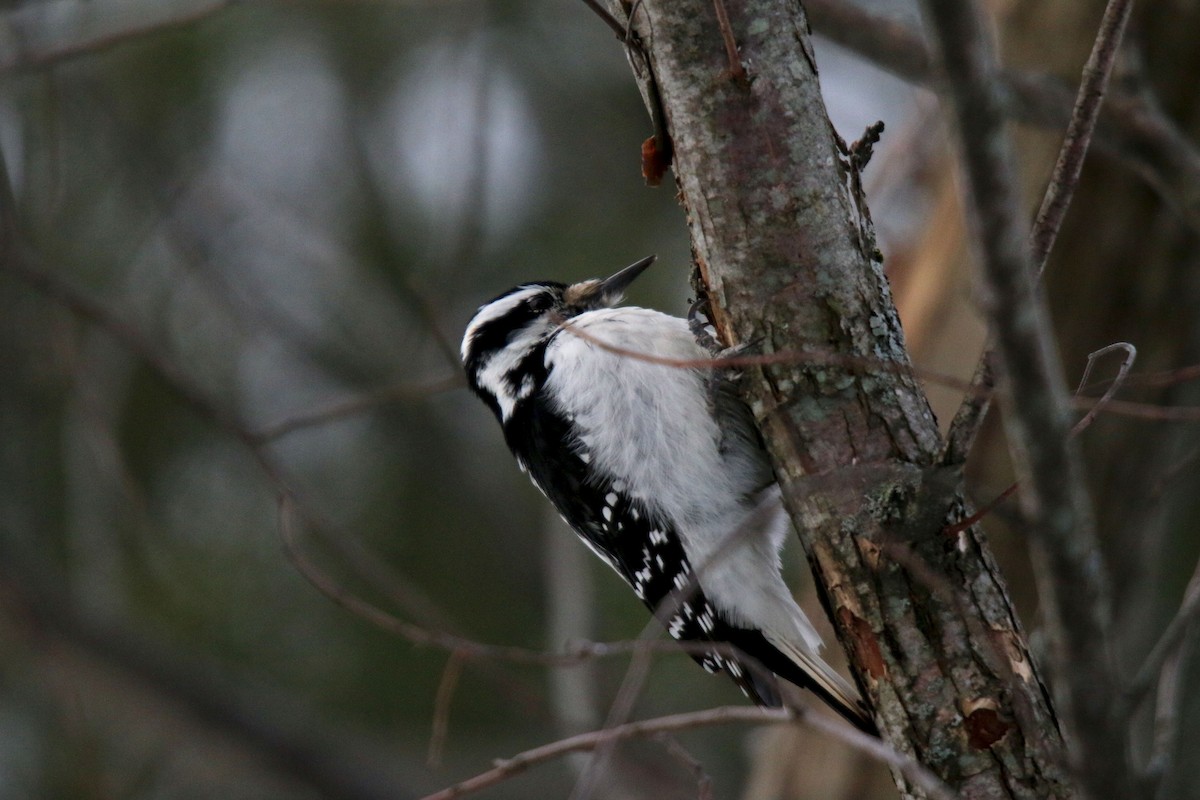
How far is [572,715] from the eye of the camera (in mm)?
5465

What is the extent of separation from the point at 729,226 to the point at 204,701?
4.82 meters

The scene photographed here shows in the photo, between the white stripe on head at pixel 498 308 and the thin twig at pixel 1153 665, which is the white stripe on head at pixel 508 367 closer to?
the white stripe on head at pixel 498 308

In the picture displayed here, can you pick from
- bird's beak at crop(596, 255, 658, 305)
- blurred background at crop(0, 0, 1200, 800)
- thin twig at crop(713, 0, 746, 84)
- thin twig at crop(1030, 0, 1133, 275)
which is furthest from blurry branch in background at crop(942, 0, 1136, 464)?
bird's beak at crop(596, 255, 658, 305)

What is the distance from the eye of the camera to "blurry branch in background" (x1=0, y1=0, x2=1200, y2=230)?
3.69 metres

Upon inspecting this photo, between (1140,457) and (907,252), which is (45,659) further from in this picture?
(1140,457)

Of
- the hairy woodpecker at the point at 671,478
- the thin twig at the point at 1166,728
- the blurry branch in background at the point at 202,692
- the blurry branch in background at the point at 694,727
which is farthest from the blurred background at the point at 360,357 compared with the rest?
the thin twig at the point at 1166,728

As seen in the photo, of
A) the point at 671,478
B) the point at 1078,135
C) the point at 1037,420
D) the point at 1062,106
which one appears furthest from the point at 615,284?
the point at 1037,420

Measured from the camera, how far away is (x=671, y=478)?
135 inches

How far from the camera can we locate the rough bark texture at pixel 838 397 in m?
2.22

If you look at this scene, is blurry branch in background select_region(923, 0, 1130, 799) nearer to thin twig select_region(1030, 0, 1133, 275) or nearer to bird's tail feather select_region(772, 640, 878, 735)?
thin twig select_region(1030, 0, 1133, 275)

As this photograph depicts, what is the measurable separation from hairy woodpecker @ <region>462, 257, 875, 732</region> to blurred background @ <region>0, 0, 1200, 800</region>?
45 cm

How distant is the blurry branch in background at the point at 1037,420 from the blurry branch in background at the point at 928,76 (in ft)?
7.23

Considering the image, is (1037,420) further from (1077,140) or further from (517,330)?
(517,330)

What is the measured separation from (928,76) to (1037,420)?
10.4ft
